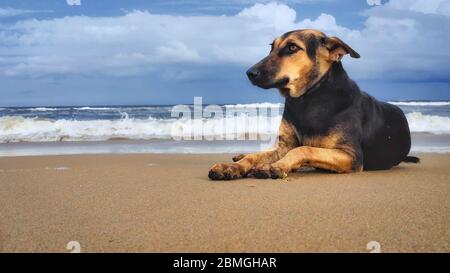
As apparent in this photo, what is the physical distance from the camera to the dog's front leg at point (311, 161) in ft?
15.6

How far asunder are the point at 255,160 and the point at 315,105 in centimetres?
78

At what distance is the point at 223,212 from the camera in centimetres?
324

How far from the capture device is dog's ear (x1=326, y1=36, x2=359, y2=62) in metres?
5.20

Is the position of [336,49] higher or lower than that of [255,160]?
higher

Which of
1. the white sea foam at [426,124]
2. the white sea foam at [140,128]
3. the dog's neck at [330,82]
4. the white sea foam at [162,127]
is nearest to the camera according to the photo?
the dog's neck at [330,82]

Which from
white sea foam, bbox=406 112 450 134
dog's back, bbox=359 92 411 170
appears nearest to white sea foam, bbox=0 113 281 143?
white sea foam, bbox=406 112 450 134

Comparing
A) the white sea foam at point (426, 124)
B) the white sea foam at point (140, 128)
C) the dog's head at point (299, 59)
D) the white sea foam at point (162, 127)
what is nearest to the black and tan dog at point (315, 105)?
the dog's head at point (299, 59)

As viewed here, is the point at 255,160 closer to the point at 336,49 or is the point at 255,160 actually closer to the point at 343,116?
the point at 343,116

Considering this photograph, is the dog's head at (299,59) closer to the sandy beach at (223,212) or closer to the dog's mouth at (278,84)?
the dog's mouth at (278,84)

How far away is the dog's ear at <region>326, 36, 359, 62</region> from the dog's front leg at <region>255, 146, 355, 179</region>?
91cm

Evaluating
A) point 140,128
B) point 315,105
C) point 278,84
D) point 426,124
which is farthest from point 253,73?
point 426,124

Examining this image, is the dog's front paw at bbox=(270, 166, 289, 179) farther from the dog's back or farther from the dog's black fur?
the dog's back

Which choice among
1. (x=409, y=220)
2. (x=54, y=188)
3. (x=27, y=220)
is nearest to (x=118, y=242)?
(x=27, y=220)

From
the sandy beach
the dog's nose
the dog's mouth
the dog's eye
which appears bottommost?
the sandy beach
